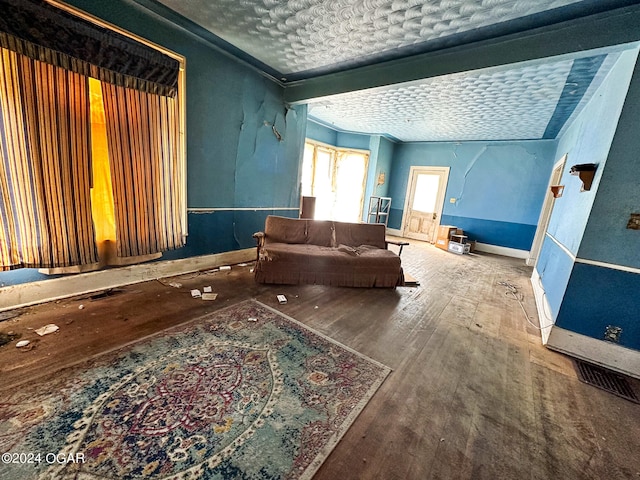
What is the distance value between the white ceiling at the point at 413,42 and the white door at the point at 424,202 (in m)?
2.39

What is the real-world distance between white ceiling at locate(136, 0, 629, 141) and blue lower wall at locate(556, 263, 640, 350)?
183 centimetres

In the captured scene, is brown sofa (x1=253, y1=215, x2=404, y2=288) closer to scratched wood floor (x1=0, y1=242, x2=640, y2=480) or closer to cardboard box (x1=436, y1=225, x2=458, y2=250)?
scratched wood floor (x1=0, y1=242, x2=640, y2=480)

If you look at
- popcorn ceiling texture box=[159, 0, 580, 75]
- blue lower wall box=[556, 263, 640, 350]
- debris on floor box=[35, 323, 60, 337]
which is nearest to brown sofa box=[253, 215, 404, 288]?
blue lower wall box=[556, 263, 640, 350]

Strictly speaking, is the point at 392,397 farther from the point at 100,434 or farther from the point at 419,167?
the point at 419,167

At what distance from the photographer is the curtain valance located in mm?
1771

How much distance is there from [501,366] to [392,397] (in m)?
1.06

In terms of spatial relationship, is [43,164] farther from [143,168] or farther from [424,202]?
[424,202]

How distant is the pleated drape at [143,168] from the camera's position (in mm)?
2334

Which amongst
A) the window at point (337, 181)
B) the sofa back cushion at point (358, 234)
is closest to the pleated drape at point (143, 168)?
the sofa back cushion at point (358, 234)

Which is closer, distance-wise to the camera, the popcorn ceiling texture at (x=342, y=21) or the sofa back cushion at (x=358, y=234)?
the popcorn ceiling texture at (x=342, y=21)

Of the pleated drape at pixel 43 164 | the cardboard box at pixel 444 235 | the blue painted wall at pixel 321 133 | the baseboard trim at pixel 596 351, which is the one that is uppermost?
the blue painted wall at pixel 321 133

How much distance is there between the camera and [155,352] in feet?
5.72

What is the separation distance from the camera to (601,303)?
2.08 meters

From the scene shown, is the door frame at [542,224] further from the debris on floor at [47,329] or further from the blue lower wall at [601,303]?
the debris on floor at [47,329]
